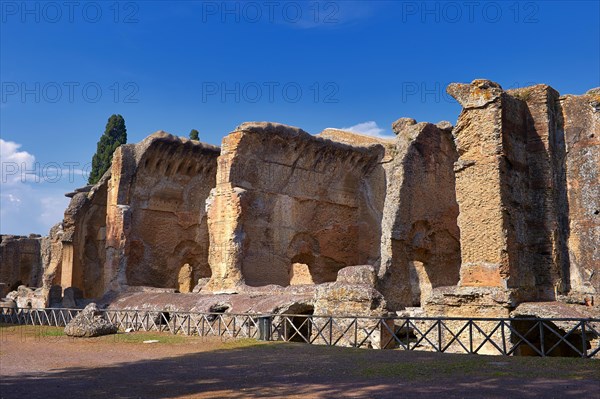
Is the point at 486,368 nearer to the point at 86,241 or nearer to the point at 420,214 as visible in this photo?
the point at 420,214

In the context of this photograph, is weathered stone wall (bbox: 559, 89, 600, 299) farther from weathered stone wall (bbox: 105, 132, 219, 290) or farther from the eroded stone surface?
weathered stone wall (bbox: 105, 132, 219, 290)

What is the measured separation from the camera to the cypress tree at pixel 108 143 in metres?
38.7

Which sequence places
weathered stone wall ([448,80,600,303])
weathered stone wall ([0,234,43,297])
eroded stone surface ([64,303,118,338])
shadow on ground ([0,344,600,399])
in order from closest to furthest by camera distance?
shadow on ground ([0,344,600,399]) < weathered stone wall ([448,80,600,303]) < eroded stone surface ([64,303,118,338]) < weathered stone wall ([0,234,43,297])

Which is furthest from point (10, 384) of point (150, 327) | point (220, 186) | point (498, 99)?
point (220, 186)

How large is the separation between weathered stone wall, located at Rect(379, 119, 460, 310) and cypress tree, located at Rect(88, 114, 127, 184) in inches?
994

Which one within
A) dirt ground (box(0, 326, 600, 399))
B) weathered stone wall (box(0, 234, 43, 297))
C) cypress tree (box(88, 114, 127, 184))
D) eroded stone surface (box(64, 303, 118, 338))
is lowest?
dirt ground (box(0, 326, 600, 399))

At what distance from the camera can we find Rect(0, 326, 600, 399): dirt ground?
5887mm

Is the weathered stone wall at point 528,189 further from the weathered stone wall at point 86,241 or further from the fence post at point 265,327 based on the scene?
the weathered stone wall at point 86,241

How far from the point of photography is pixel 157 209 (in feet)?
74.2

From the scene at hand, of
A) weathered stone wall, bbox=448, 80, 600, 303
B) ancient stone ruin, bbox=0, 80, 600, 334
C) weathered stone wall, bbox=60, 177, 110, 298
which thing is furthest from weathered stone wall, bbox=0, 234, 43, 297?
weathered stone wall, bbox=448, 80, 600, 303

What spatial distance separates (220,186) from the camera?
18641mm

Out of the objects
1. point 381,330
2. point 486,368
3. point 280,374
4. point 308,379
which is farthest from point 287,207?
point 308,379

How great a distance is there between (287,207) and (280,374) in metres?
12.7

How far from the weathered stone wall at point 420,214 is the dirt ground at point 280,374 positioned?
20.5 feet
